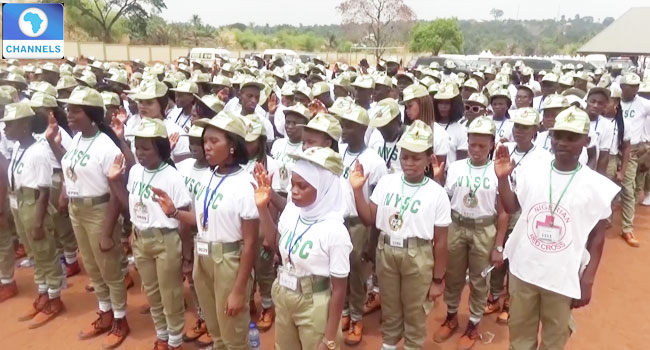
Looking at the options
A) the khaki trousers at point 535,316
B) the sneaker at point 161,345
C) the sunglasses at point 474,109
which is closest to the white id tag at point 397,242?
the khaki trousers at point 535,316

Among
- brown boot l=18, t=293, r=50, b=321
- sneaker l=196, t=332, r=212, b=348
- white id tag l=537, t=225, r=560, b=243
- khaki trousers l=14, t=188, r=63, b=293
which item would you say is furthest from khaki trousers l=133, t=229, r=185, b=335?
white id tag l=537, t=225, r=560, b=243

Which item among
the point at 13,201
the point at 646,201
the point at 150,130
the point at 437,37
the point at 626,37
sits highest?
the point at 437,37

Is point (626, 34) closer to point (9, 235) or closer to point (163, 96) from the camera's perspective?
point (163, 96)

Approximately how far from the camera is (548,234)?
129 inches

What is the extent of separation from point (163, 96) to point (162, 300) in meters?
2.62

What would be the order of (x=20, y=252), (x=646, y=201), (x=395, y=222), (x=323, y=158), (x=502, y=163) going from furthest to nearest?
(x=646, y=201), (x=20, y=252), (x=395, y=222), (x=502, y=163), (x=323, y=158)

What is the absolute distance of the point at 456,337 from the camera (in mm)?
4836

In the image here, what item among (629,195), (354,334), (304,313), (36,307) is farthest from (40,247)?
(629,195)

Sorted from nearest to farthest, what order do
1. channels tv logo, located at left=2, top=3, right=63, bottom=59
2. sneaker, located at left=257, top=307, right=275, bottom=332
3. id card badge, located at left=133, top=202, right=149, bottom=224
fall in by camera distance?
id card badge, located at left=133, top=202, right=149, bottom=224, sneaker, located at left=257, top=307, right=275, bottom=332, channels tv logo, located at left=2, top=3, right=63, bottom=59

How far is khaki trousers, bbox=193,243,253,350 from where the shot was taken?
3551 millimetres

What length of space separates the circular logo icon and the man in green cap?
15.5 meters

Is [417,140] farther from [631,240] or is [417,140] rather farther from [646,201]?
[646,201]

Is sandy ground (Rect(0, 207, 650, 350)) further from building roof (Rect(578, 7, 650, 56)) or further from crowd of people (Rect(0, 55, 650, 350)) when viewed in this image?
building roof (Rect(578, 7, 650, 56))

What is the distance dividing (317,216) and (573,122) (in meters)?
1.73
